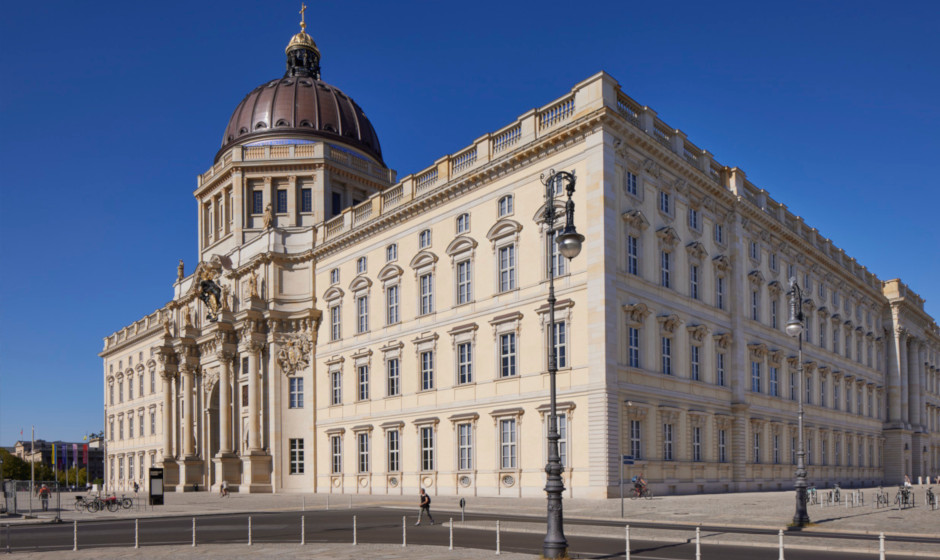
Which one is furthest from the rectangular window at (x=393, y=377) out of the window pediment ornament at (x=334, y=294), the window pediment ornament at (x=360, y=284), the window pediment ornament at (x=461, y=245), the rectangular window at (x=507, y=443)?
the rectangular window at (x=507, y=443)

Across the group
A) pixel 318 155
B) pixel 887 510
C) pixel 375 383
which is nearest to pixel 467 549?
pixel 887 510

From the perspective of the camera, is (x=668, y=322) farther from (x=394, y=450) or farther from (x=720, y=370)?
(x=394, y=450)

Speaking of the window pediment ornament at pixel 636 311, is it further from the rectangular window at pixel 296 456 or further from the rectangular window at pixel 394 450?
the rectangular window at pixel 296 456

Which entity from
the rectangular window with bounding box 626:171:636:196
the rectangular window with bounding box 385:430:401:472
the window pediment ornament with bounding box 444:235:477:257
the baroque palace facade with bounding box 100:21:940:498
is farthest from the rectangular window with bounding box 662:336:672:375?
the rectangular window with bounding box 385:430:401:472

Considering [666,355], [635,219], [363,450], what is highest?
[635,219]

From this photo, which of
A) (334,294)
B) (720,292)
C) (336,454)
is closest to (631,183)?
(720,292)

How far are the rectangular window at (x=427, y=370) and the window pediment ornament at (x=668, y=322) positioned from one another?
13.5m

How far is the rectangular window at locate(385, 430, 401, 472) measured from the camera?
49.7 meters

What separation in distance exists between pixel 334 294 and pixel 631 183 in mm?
24986

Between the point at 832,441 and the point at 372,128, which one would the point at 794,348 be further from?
the point at 372,128

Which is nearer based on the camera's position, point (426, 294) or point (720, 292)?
point (720, 292)

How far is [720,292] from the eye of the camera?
47625 mm

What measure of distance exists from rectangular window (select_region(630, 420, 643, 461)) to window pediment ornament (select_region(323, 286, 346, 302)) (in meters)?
25.2

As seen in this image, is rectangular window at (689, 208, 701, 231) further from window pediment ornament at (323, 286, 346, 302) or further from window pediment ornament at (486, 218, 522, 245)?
window pediment ornament at (323, 286, 346, 302)
